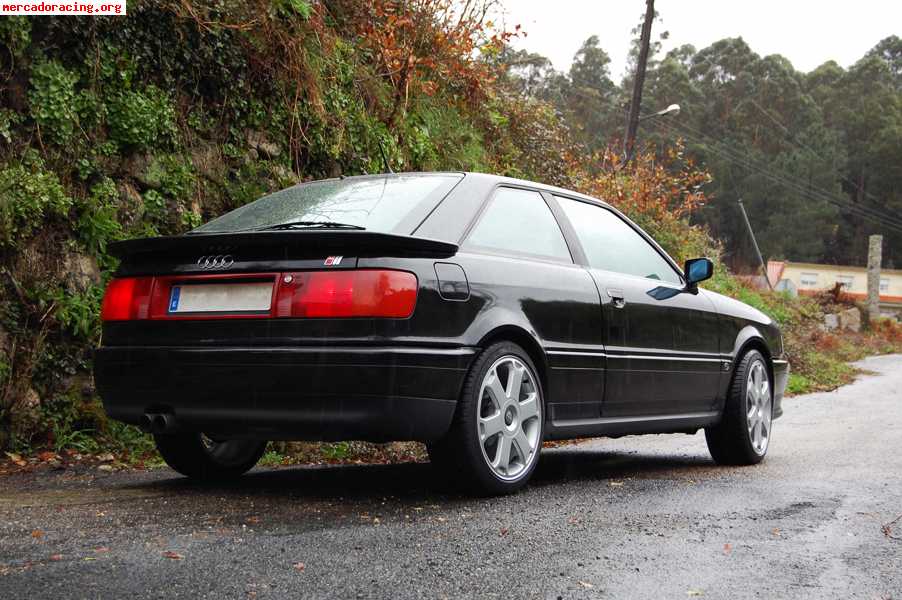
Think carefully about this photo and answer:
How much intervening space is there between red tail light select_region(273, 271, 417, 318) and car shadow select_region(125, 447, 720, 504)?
942mm

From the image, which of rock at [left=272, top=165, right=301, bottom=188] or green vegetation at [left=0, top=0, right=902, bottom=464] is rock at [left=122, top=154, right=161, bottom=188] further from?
rock at [left=272, top=165, right=301, bottom=188]

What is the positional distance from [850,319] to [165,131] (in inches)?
1258

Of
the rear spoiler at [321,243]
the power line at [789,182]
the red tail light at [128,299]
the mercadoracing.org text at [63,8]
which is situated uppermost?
the power line at [789,182]

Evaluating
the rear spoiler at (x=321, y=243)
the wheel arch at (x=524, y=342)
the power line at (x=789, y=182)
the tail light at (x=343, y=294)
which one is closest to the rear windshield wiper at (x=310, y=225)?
the rear spoiler at (x=321, y=243)

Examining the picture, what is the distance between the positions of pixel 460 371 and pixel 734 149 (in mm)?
76631

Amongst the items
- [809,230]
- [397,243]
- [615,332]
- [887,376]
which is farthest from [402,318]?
[809,230]

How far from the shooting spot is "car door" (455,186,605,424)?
463 centimetres

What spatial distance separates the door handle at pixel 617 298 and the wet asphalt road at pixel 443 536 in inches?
39.5

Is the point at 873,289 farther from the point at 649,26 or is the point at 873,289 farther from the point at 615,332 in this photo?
the point at 615,332

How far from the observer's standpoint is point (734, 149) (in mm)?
76812

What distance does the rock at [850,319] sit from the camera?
112 feet

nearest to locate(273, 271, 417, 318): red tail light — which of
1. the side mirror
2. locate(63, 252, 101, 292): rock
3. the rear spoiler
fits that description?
the rear spoiler

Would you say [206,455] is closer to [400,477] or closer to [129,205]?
[400,477]

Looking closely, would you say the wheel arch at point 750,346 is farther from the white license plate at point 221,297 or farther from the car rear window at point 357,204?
the white license plate at point 221,297
